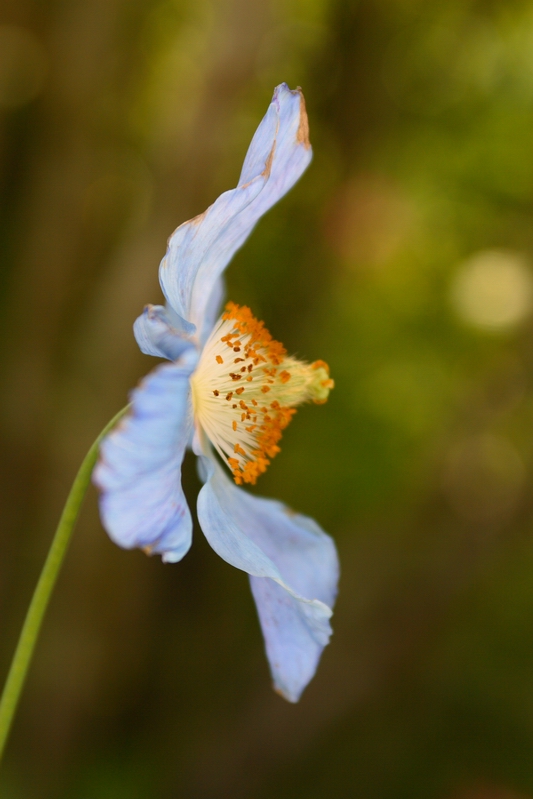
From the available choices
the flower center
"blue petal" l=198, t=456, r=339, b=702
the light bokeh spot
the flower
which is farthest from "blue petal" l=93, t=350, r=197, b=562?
the light bokeh spot

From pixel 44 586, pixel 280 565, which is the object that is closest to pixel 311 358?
pixel 280 565

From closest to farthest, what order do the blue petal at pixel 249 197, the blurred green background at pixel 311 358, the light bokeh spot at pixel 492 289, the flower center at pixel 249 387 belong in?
the blue petal at pixel 249 197, the flower center at pixel 249 387, the blurred green background at pixel 311 358, the light bokeh spot at pixel 492 289

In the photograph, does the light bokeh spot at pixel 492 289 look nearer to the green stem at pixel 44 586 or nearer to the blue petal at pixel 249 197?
the blue petal at pixel 249 197

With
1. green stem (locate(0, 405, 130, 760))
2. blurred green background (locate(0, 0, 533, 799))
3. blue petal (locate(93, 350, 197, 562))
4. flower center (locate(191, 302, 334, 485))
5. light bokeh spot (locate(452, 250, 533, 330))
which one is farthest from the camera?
light bokeh spot (locate(452, 250, 533, 330))

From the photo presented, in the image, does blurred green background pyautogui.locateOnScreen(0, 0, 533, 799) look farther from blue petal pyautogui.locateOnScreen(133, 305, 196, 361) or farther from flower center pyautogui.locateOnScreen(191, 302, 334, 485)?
blue petal pyautogui.locateOnScreen(133, 305, 196, 361)

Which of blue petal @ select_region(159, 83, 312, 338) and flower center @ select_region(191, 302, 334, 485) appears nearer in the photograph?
blue petal @ select_region(159, 83, 312, 338)

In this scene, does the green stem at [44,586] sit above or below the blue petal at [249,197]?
below

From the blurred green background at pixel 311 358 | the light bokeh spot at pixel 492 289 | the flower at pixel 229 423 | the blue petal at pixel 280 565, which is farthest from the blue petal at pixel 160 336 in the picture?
the light bokeh spot at pixel 492 289
